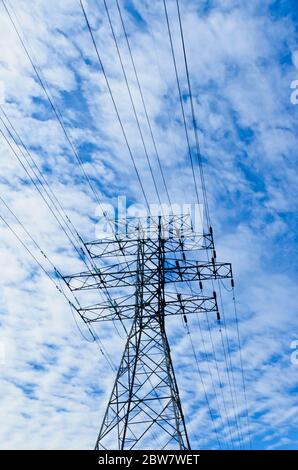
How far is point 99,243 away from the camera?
66.0 feet

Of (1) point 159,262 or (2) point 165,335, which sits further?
(1) point 159,262

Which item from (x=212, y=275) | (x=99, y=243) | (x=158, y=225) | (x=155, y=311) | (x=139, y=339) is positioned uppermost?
(x=158, y=225)

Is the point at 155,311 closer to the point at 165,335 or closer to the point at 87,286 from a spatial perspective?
the point at 165,335

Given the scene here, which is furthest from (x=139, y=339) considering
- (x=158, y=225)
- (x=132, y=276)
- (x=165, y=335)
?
(x=158, y=225)

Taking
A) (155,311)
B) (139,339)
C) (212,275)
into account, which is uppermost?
(212,275)
